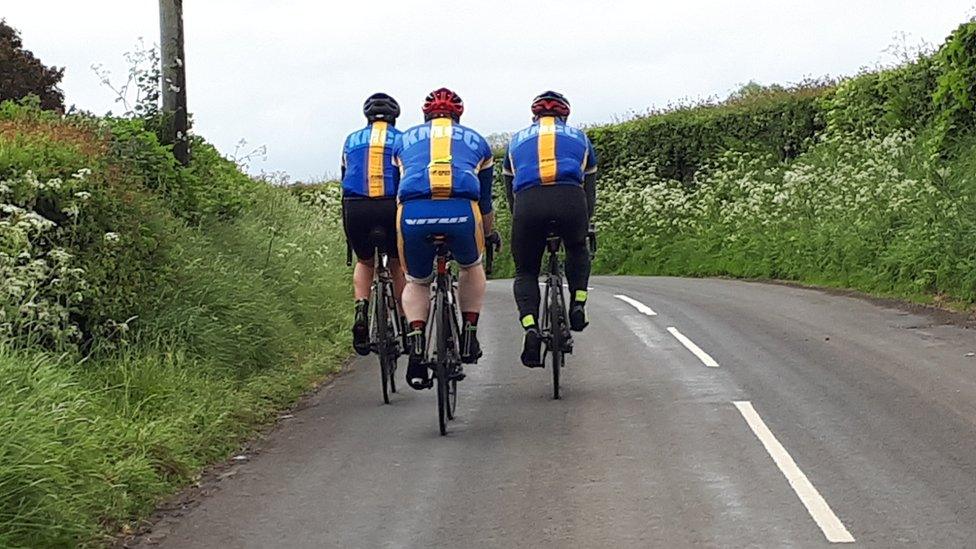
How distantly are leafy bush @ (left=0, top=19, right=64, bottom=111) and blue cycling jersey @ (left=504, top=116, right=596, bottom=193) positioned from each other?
55.5 ft

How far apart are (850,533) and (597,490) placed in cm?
145

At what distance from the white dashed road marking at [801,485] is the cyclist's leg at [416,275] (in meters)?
2.22

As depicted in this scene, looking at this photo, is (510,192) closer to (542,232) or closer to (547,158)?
(542,232)

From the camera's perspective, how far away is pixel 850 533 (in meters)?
6.00

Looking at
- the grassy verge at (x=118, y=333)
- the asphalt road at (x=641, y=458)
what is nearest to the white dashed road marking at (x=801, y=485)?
the asphalt road at (x=641, y=458)

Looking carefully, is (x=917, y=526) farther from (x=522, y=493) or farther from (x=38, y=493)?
(x=38, y=493)

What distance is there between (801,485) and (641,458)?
107 cm

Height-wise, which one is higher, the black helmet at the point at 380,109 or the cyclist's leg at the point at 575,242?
the black helmet at the point at 380,109

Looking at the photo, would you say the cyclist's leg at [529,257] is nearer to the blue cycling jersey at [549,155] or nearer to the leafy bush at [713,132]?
the blue cycling jersey at [549,155]

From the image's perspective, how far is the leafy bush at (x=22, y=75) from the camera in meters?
25.1

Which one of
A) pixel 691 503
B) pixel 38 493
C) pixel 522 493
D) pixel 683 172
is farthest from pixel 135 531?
pixel 683 172

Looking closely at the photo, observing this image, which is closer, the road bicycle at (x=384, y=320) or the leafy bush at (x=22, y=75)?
the road bicycle at (x=384, y=320)

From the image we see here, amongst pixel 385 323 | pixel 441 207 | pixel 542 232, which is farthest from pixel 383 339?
pixel 441 207

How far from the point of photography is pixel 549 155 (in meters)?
9.39
